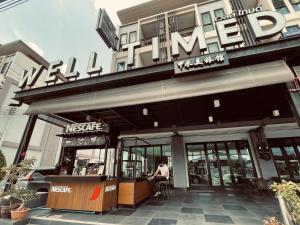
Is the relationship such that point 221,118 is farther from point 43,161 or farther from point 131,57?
point 43,161

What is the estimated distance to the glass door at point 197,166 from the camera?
10385 mm

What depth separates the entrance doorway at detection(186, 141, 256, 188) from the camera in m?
10.1

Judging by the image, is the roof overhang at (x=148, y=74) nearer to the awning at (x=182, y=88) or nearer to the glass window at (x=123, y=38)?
the awning at (x=182, y=88)

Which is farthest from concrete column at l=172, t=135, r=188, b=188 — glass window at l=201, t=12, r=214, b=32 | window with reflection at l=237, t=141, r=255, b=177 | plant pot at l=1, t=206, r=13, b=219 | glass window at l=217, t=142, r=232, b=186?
glass window at l=201, t=12, r=214, b=32

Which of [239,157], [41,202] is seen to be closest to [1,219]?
[41,202]

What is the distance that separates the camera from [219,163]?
10.5 metres

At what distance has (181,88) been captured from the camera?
4.20 meters

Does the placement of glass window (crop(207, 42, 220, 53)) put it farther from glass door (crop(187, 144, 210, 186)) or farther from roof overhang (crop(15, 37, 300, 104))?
roof overhang (crop(15, 37, 300, 104))

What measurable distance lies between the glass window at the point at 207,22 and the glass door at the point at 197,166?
30.7 feet

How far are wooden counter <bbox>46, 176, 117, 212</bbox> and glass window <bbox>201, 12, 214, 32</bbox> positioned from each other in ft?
43.2

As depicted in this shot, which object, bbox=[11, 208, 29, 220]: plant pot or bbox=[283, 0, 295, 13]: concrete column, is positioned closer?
bbox=[11, 208, 29, 220]: plant pot

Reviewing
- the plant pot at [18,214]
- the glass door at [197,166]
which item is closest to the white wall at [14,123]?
the plant pot at [18,214]

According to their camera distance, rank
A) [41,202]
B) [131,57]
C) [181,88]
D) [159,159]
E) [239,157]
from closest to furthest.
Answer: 1. [181,88]
2. [131,57]
3. [41,202]
4. [239,157]
5. [159,159]

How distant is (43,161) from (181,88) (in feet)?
54.0
